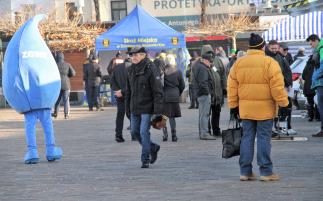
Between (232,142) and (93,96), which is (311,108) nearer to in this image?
(232,142)

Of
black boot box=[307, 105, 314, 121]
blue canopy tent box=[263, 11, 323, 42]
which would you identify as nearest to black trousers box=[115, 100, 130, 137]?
black boot box=[307, 105, 314, 121]

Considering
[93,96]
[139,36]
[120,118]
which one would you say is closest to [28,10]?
[93,96]

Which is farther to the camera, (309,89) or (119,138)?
(309,89)

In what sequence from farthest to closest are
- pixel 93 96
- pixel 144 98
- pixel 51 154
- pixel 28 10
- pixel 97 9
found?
pixel 97 9, pixel 28 10, pixel 93 96, pixel 51 154, pixel 144 98

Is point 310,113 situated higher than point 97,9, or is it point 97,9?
point 97,9

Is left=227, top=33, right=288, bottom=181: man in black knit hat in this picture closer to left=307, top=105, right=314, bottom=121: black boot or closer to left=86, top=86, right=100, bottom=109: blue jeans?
left=307, top=105, right=314, bottom=121: black boot

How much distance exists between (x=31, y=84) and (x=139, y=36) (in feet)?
47.1

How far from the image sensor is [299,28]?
1117 inches

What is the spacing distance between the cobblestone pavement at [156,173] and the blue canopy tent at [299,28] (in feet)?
31.1

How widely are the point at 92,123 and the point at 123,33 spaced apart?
554 cm

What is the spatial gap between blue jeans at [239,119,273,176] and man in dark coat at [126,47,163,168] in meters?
1.88

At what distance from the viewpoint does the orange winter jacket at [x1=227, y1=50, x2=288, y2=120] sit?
10750mm

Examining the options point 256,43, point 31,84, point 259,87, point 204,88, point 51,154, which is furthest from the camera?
point 204,88

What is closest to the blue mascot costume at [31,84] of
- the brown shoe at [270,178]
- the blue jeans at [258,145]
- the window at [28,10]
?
the blue jeans at [258,145]
